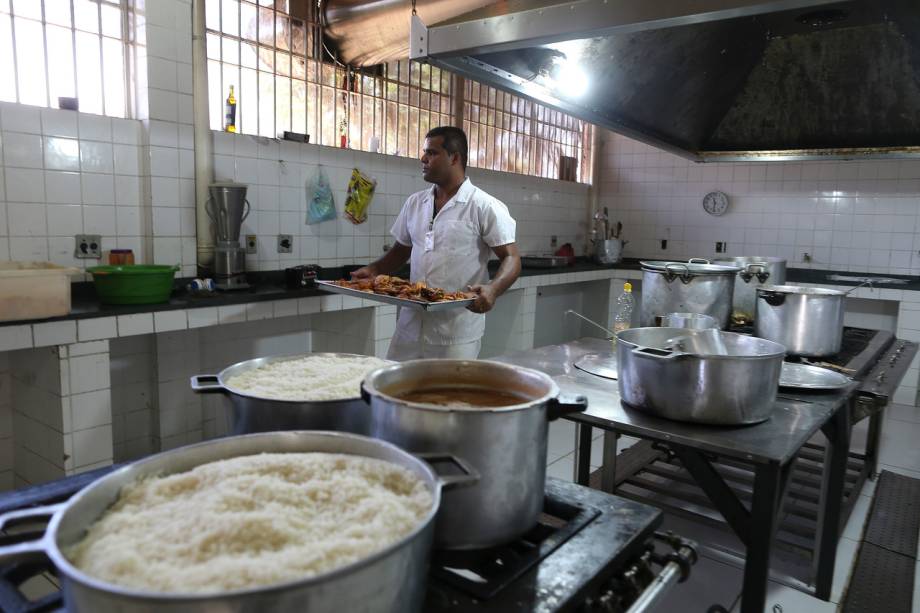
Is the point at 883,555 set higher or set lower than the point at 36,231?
lower

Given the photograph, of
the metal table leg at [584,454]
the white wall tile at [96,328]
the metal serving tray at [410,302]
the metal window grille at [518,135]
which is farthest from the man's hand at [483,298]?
the metal window grille at [518,135]

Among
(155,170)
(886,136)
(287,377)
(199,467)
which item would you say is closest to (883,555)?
(886,136)

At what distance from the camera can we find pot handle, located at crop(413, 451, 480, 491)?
658 millimetres

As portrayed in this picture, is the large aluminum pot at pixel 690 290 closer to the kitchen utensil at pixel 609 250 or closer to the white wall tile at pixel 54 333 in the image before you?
the white wall tile at pixel 54 333

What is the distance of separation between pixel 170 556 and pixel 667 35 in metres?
2.06

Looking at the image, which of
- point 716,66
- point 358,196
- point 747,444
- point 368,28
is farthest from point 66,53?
point 747,444

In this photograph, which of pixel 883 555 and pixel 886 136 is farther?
pixel 886 136

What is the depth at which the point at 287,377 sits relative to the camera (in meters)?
1.07

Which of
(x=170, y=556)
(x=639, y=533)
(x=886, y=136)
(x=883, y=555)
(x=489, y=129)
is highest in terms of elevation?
(x=489, y=129)

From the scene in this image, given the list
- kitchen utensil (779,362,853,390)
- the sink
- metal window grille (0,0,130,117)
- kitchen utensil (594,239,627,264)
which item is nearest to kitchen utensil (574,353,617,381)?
kitchen utensil (779,362,853,390)

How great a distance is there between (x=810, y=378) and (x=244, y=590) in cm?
188

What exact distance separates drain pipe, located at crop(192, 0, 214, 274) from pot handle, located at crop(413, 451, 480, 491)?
9.52 ft

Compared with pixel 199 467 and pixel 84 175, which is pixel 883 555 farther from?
pixel 84 175

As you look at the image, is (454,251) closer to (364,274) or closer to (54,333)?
(364,274)
